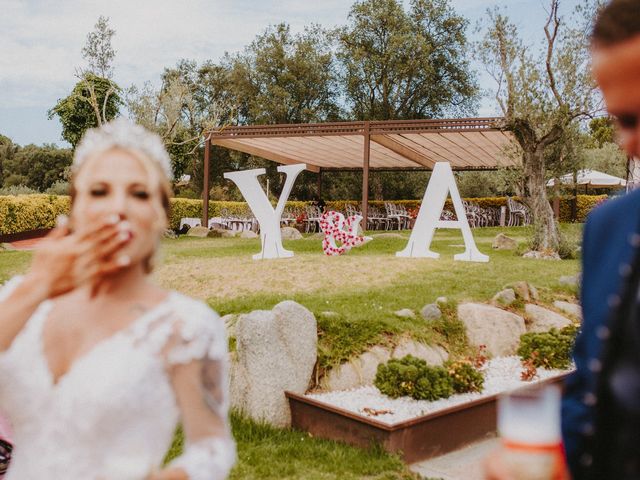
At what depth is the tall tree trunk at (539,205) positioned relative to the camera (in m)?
14.2

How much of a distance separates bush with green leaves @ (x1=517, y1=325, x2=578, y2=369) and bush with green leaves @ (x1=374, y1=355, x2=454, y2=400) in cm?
151

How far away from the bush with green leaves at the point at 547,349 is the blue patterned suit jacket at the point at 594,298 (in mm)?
5855

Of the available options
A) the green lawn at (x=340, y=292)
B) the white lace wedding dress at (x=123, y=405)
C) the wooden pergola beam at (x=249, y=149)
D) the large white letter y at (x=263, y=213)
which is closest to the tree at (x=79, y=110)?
the wooden pergola beam at (x=249, y=149)

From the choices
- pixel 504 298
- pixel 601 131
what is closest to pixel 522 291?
pixel 504 298

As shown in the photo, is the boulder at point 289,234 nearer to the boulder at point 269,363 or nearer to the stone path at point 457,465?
the boulder at point 269,363

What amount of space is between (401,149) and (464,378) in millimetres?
15071

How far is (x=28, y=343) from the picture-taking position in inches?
51.4

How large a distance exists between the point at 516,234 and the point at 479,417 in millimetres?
16668

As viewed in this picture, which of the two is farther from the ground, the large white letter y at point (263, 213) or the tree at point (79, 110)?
the tree at point (79, 110)

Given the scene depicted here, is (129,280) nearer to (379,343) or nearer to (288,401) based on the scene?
(288,401)

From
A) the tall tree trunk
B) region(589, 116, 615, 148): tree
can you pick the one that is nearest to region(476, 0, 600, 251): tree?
the tall tree trunk

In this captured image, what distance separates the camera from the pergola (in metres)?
16.5

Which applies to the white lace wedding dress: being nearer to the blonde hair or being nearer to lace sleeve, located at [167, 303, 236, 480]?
lace sleeve, located at [167, 303, 236, 480]

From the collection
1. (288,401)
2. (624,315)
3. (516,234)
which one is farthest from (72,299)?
(516,234)
